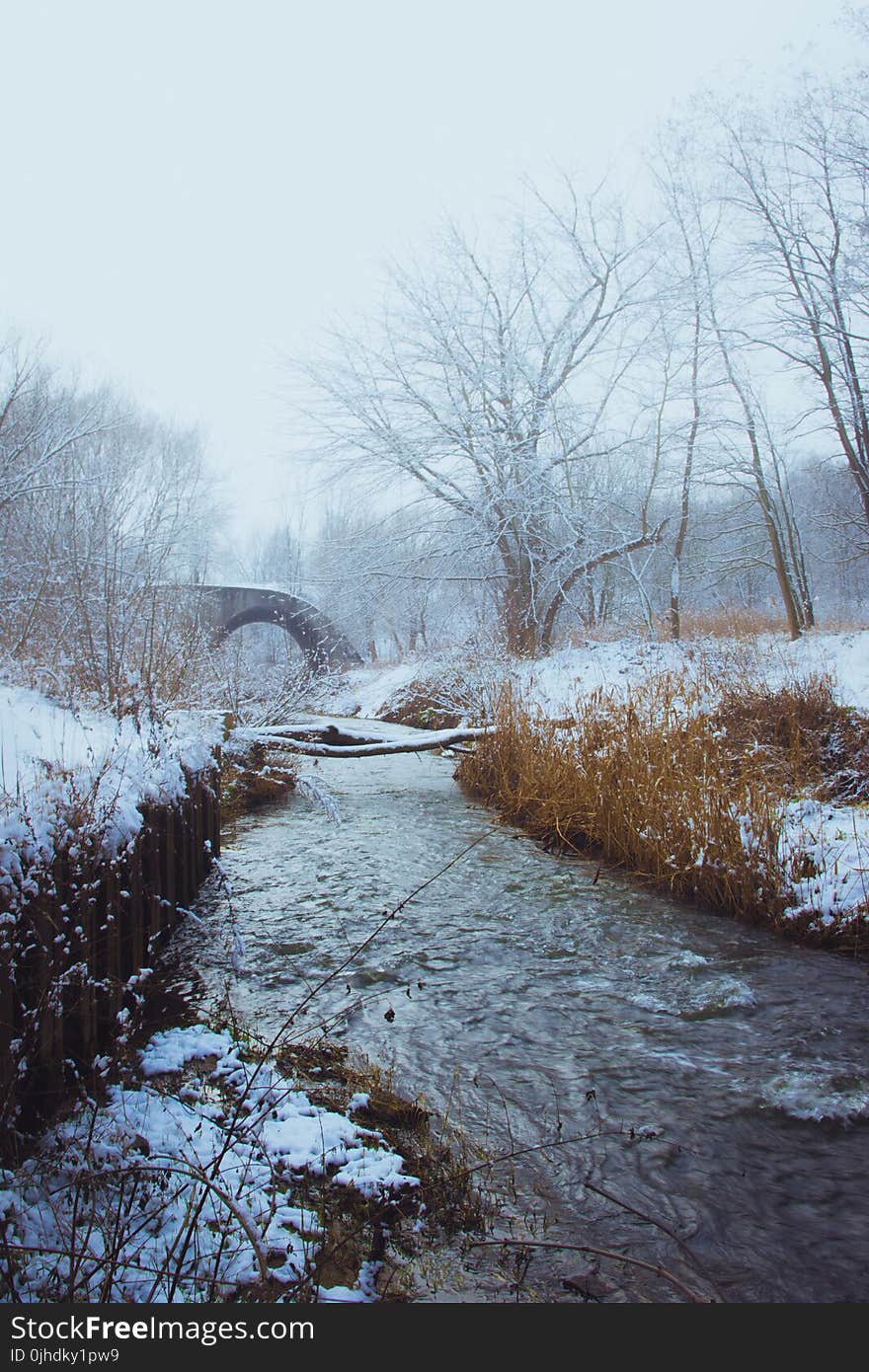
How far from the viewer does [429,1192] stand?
2.14 metres

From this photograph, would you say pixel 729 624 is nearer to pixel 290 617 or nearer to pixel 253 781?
pixel 253 781

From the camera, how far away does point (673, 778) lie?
5.59 m

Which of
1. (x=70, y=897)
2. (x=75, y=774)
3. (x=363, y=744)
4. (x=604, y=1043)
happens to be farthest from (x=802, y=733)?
(x=70, y=897)

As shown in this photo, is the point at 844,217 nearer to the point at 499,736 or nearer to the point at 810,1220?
the point at 499,736

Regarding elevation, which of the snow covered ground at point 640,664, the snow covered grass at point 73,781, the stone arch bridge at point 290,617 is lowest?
the snow covered grass at point 73,781

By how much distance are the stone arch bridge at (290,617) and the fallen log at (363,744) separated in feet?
14.7

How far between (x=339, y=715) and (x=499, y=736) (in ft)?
30.1

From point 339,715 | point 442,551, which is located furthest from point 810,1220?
point 339,715

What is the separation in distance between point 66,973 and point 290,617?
1576 centimetres

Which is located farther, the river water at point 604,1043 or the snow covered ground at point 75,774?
the snow covered ground at point 75,774

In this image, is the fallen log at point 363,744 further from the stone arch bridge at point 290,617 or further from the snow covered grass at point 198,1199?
the snow covered grass at point 198,1199

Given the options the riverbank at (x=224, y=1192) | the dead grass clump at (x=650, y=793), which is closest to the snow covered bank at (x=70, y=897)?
the riverbank at (x=224, y=1192)

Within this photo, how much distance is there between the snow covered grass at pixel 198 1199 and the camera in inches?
63.0

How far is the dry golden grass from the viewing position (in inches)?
187
